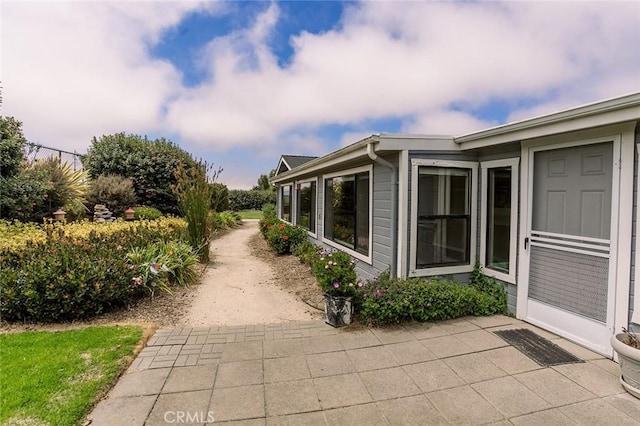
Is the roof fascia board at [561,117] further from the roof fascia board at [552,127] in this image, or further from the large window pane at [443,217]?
the large window pane at [443,217]

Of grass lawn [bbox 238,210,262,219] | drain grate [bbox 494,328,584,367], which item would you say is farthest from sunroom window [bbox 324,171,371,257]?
grass lawn [bbox 238,210,262,219]

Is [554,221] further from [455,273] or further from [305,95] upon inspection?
[305,95]

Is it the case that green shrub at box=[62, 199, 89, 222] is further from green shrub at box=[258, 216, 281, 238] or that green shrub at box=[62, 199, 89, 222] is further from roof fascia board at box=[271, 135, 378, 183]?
roof fascia board at box=[271, 135, 378, 183]

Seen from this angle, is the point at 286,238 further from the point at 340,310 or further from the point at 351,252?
the point at 340,310

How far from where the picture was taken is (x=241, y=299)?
206 inches

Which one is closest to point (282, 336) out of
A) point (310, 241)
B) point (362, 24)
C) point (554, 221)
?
point (554, 221)

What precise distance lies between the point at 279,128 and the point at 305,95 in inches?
231

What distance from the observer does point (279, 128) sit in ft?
53.3

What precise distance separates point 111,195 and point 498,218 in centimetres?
1270

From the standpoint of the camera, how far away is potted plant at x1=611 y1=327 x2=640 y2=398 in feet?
8.09

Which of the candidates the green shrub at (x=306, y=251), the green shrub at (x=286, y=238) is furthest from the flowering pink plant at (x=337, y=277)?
the green shrub at (x=286, y=238)

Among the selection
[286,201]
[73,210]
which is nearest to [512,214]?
[286,201]

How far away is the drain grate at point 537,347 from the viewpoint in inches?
121

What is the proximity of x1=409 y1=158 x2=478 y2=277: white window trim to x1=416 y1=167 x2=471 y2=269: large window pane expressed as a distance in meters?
0.05
